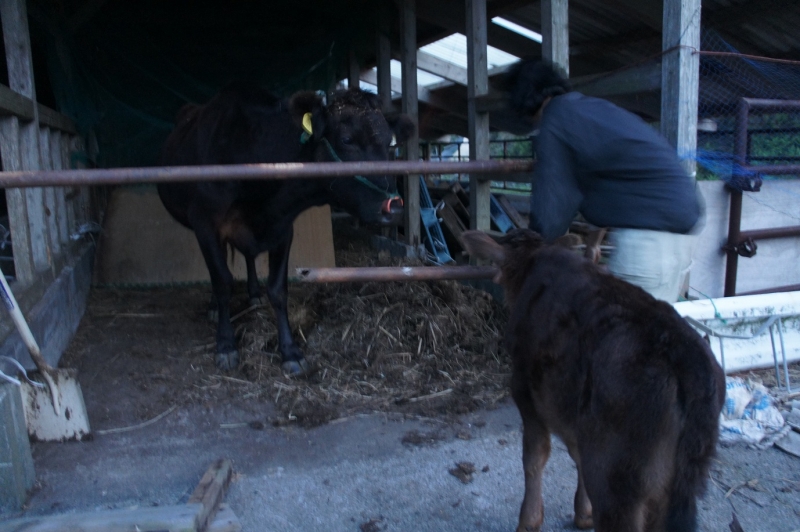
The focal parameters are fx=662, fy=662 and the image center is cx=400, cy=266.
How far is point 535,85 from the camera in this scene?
280cm

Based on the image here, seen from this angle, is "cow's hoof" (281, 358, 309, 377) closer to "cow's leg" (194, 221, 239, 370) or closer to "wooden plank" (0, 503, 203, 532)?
"cow's leg" (194, 221, 239, 370)

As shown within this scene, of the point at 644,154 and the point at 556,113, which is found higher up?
the point at 556,113

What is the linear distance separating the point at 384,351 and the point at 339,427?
0.95 meters

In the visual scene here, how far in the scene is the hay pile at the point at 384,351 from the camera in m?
3.80

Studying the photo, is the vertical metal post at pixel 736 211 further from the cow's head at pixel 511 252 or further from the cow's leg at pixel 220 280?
the cow's leg at pixel 220 280

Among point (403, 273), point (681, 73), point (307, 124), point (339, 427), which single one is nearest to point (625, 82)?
point (681, 73)

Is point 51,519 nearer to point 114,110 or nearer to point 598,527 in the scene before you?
point 598,527

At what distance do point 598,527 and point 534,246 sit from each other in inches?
46.6

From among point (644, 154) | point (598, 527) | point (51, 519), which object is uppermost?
point (644, 154)

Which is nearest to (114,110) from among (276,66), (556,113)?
(276,66)

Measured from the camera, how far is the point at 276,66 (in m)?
7.57

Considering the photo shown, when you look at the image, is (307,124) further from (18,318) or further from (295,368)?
(18,318)

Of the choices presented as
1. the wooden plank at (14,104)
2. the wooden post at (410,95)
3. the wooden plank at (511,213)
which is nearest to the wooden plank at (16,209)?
the wooden plank at (14,104)

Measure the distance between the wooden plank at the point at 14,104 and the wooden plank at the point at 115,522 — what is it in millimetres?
2378
